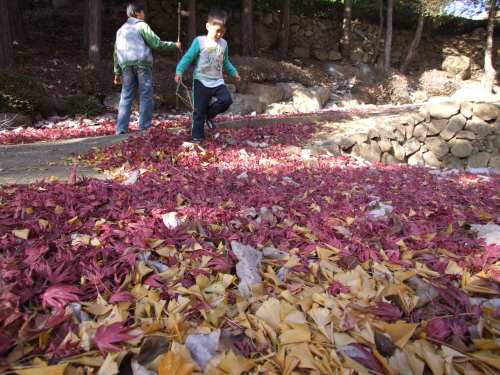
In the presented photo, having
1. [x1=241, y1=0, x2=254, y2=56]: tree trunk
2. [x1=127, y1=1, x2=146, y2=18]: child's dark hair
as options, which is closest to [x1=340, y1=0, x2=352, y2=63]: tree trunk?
[x1=241, y1=0, x2=254, y2=56]: tree trunk

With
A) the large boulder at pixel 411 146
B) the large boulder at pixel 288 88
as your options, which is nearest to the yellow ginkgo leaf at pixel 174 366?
the large boulder at pixel 411 146

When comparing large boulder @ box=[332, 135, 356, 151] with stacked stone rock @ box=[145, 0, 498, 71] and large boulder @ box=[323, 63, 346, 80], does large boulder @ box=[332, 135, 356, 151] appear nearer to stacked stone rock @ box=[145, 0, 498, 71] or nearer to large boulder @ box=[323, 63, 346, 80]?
large boulder @ box=[323, 63, 346, 80]

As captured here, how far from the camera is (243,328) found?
122 centimetres

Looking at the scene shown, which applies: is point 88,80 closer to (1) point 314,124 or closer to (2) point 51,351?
(1) point 314,124

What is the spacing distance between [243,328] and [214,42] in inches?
150

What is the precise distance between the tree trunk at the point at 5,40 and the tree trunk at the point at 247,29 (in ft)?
24.7

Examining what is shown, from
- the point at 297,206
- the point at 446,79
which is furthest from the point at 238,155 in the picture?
the point at 446,79

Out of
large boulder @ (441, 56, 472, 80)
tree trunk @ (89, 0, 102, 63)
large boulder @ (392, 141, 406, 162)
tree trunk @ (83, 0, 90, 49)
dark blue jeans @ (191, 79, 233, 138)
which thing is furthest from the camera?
large boulder @ (441, 56, 472, 80)

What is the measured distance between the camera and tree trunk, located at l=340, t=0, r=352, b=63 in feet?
50.6

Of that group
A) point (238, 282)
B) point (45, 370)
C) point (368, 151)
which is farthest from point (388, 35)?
point (45, 370)

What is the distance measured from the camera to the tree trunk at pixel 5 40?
27.2 feet

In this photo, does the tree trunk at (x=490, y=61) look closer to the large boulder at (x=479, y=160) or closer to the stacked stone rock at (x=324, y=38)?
the stacked stone rock at (x=324, y=38)

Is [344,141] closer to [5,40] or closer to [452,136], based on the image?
[452,136]

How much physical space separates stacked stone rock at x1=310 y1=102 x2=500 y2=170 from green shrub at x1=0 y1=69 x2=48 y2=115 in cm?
766
